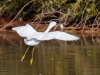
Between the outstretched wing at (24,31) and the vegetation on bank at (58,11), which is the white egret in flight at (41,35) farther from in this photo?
the vegetation on bank at (58,11)

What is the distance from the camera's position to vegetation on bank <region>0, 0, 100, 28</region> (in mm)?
18578

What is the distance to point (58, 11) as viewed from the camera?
62.3ft

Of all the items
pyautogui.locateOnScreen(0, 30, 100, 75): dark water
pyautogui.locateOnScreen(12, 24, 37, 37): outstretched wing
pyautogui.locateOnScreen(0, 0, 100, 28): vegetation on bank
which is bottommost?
pyautogui.locateOnScreen(0, 30, 100, 75): dark water

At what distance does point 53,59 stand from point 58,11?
828 centimetres

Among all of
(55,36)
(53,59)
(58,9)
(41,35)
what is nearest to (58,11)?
(58,9)

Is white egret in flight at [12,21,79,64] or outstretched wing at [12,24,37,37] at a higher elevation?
outstretched wing at [12,24,37,37]

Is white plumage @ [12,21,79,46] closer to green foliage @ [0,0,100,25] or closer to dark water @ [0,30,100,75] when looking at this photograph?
dark water @ [0,30,100,75]

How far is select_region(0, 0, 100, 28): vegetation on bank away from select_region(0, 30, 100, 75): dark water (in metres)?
4.05

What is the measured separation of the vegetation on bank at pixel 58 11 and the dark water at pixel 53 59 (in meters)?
4.05

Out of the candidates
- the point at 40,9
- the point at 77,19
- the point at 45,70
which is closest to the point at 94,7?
the point at 77,19

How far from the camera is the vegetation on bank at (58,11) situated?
18578mm

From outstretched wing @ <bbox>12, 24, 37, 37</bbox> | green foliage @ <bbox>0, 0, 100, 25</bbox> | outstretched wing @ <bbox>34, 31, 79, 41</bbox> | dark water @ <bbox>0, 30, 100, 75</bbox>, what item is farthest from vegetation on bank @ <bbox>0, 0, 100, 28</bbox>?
outstretched wing @ <bbox>34, 31, 79, 41</bbox>

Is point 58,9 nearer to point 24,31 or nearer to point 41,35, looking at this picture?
point 24,31

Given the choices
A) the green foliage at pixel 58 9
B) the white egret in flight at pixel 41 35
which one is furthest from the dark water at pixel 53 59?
the green foliage at pixel 58 9
